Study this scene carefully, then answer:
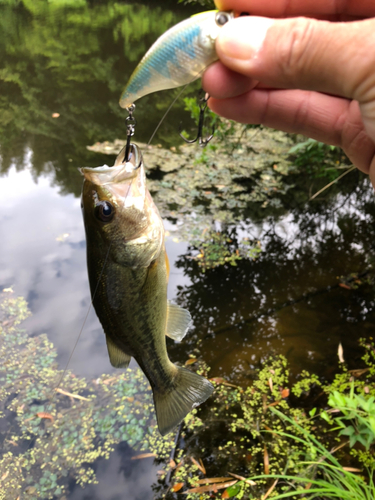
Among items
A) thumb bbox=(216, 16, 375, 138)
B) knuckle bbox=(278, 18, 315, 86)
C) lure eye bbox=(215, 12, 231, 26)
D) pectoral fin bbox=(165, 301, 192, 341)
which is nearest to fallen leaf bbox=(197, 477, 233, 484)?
pectoral fin bbox=(165, 301, 192, 341)

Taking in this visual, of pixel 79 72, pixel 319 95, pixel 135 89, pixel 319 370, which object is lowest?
pixel 319 370

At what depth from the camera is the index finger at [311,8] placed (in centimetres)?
143

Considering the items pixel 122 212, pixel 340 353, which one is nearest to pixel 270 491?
pixel 340 353

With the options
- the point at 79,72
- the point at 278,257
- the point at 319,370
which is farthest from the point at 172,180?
the point at 79,72

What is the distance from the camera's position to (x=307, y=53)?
1163 mm

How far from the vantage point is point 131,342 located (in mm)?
1736

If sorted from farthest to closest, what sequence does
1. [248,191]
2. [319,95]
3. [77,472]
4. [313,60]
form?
[248,191], [77,472], [319,95], [313,60]

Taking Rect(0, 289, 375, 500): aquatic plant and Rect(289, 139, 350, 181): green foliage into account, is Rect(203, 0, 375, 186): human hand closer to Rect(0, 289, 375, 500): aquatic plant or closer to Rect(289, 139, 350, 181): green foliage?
Rect(0, 289, 375, 500): aquatic plant

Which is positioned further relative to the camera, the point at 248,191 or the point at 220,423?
the point at 248,191

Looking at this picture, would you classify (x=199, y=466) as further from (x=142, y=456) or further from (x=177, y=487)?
(x=142, y=456)

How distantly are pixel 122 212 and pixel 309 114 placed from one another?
1.13 m

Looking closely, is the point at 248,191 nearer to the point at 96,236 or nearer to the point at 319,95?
the point at 319,95

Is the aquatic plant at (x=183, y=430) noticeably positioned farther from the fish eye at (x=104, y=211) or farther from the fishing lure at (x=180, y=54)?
the fishing lure at (x=180, y=54)

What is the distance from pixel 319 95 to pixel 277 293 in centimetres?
260
